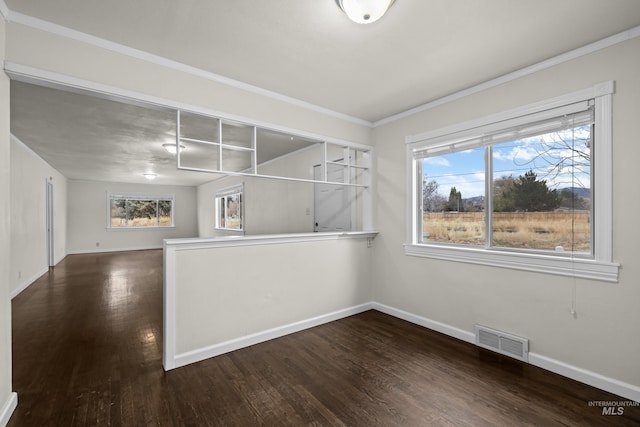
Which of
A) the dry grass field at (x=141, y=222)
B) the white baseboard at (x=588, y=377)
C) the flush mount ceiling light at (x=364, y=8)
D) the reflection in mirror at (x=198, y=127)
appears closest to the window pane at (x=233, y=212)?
the dry grass field at (x=141, y=222)

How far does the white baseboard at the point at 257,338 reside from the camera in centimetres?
252

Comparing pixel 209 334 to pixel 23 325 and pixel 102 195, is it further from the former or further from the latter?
pixel 102 195

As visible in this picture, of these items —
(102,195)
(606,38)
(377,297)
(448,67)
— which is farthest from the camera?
(102,195)

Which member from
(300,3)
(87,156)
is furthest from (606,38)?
(87,156)

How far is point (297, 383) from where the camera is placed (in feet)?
7.27

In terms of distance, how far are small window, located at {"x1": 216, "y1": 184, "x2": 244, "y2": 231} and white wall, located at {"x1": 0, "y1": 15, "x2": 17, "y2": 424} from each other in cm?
551

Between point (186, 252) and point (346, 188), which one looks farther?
point (346, 188)

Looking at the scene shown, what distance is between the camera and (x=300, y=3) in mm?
1765

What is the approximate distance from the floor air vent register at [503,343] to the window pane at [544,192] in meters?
0.82

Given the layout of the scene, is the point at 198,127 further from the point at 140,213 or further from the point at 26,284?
the point at 140,213

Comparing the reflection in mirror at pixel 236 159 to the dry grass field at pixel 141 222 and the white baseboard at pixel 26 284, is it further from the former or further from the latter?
the dry grass field at pixel 141 222

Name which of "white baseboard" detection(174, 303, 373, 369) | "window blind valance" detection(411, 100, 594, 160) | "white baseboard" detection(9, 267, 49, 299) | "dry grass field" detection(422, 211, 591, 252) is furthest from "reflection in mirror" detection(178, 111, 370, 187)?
"white baseboard" detection(9, 267, 49, 299)

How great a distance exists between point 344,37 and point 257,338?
2805 mm

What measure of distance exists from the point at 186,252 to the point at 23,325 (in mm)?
2579
